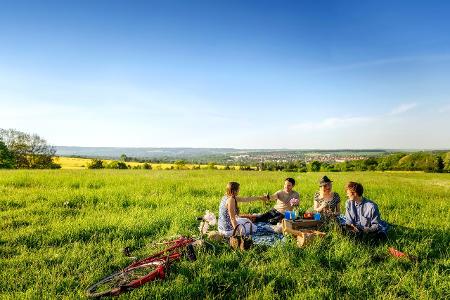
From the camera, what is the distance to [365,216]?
356 inches

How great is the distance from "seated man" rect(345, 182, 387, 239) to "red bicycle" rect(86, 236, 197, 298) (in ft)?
14.4

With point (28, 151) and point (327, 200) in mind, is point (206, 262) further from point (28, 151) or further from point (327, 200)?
point (28, 151)

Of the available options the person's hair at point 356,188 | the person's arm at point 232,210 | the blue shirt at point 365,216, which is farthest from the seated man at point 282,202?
the person's arm at point 232,210

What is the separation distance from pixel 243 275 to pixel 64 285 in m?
3.16

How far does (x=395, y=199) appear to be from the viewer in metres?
15.9

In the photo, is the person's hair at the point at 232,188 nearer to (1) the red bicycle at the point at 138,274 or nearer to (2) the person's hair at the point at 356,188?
(1) the red bicycle at the point at 138,274

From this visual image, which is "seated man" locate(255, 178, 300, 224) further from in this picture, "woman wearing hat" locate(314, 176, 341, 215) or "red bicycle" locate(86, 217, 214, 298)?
"red bicycle" locate(86, 217, 214, 298)

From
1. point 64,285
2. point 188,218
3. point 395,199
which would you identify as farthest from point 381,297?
point 395,199

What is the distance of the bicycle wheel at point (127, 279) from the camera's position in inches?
215

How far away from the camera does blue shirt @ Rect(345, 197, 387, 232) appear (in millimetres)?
8719

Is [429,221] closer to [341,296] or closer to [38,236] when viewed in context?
[341,296]

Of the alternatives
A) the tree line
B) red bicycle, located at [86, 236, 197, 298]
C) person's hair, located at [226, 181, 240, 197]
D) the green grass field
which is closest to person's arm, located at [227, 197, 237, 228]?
person's hair, located at [226, 181, 240, 197]

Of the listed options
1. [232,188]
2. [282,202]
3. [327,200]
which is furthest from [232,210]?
[327,200]

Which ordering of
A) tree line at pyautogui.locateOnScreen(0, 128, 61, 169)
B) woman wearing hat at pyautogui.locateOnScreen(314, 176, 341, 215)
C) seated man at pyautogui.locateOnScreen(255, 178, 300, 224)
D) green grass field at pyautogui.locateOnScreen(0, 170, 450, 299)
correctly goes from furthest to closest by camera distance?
tree line at pyautogui.locateOnScreen(0, 128, 61, 169) → seated man at pyautogui.locateOnScreen(255, 178, 300, 224) → woman wearing hat at pyautogui.locateOnScreen(314, 176, 341, 215) → green grass field at pyautogui.locateOnScreen(0, 170, 450, 299)
